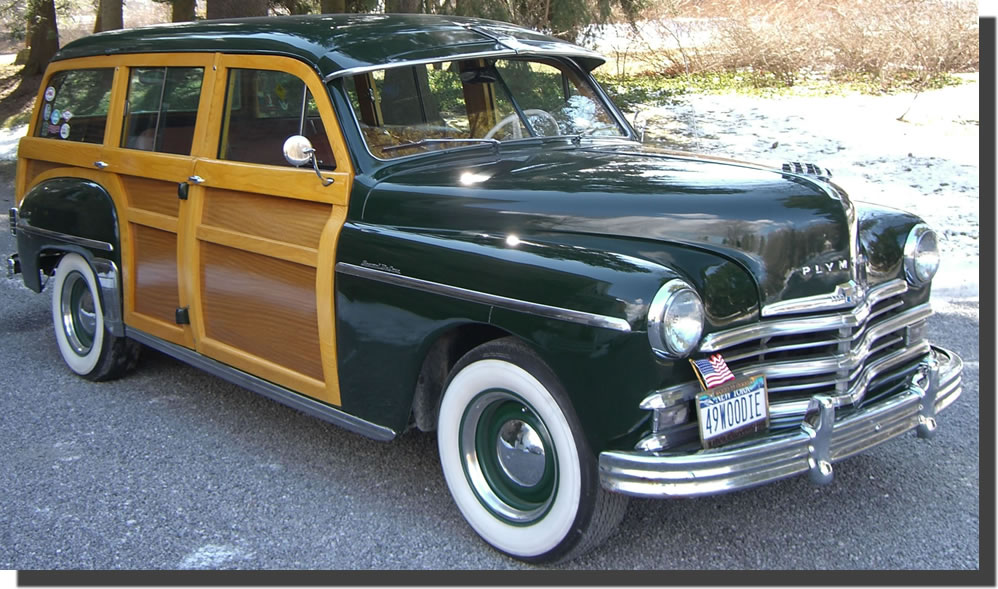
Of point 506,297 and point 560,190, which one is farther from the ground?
point 560,190

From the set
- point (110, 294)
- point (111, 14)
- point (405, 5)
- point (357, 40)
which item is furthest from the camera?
point (111, 14)

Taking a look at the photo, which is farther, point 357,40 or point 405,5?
point 405,5

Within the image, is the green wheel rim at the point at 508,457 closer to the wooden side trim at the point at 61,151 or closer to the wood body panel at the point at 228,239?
the wood body panel at the point at 228,239

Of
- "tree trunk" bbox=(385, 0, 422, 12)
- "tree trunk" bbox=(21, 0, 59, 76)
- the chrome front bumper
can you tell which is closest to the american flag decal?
the chrome front bumper

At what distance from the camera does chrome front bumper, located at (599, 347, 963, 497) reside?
9.23ft

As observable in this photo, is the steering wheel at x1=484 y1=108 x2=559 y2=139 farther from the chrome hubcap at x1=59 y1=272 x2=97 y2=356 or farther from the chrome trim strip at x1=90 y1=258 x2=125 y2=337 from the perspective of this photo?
the chrome hubcap at x1=59 y1=272 x2=97 y2=356

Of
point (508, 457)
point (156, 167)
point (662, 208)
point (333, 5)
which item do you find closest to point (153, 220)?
point (156, 167)

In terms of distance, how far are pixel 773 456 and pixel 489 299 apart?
105 centimetres

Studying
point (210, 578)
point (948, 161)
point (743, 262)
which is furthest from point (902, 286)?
point (948, 161)

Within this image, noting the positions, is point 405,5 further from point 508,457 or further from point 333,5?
point 508,457

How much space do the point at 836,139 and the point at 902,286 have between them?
6.94 meters

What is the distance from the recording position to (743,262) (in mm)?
3096

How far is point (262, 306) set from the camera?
4.11 m

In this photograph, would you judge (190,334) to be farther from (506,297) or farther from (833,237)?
(833,237)
